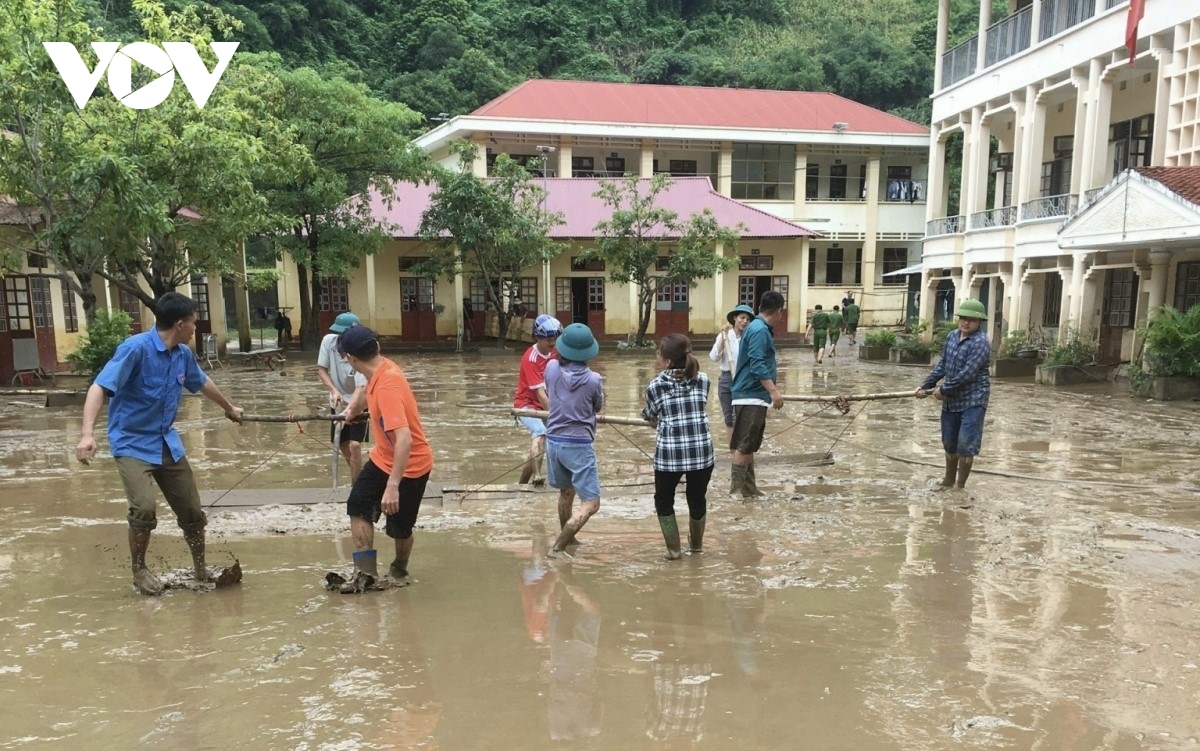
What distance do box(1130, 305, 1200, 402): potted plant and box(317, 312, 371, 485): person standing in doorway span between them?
1399 cm

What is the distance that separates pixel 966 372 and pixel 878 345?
57.0 ft

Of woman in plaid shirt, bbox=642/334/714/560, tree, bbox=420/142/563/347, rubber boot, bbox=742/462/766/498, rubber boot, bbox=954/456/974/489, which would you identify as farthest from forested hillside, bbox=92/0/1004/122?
woman in plaid shirt, bbox=642/334/714/560

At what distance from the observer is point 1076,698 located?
351 cm

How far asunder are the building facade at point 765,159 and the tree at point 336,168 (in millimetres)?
7463

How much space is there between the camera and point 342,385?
7512 mm

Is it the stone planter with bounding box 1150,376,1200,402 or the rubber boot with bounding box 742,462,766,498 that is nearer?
the rubber boot with bounding box 742,462,766,498

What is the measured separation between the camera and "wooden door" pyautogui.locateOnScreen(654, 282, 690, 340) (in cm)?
3059

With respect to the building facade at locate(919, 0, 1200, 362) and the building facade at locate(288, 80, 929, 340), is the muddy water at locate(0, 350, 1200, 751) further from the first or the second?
the building facade at locate(288, 80, 929, 340)

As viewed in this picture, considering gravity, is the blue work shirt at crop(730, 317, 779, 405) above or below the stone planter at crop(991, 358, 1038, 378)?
above

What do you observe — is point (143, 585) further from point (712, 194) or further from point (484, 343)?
point (712, 194)

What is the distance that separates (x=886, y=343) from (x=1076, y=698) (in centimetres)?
2142

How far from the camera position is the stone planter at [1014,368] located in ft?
62.1

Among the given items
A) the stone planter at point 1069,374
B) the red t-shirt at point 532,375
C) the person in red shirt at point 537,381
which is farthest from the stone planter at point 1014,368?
the red t-shirt at point 532,375

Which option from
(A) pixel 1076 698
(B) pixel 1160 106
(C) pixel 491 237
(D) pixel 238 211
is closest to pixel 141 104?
(D) pixel 238 211
